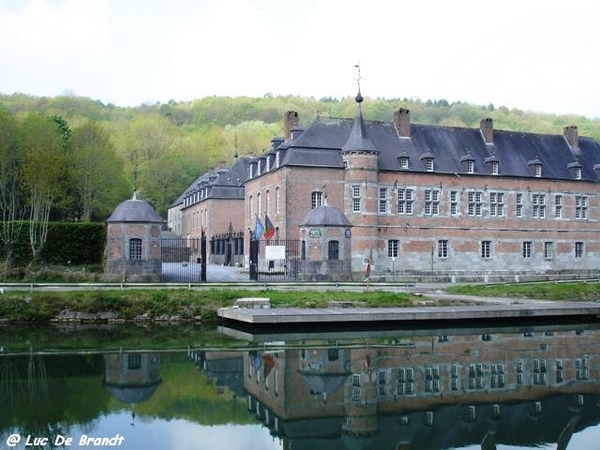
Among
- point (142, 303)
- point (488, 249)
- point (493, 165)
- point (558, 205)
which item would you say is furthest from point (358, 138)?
point (142, 303)

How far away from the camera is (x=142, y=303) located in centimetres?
2009

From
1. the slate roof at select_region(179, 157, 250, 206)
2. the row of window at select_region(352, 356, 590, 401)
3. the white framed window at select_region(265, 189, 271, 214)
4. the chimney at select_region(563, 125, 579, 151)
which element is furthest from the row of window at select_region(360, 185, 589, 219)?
the row of window at select_region(352, 356, 590, 401)

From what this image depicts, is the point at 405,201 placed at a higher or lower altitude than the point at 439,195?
lower

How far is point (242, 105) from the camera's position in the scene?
89062 millimetres

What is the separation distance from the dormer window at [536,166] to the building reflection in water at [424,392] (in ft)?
63.7

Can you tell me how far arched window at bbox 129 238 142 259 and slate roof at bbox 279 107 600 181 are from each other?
9.51 meters

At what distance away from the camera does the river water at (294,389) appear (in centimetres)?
1005

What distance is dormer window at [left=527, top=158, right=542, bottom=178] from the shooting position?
35750mm

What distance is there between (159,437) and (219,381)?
11.5ft

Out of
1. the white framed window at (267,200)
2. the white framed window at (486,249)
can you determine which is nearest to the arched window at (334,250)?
the white framed window at (267,200)

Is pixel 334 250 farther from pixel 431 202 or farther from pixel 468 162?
pixel 468 162

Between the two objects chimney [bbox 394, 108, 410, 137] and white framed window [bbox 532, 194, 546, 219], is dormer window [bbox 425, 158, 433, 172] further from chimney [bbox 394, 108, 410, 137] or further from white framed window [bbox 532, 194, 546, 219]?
white framed window [bbox 532, 194, 546, 219]

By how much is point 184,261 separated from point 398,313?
27446mm

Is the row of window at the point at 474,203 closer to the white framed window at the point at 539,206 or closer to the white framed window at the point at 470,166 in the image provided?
the white framed window at the point at 539,206
